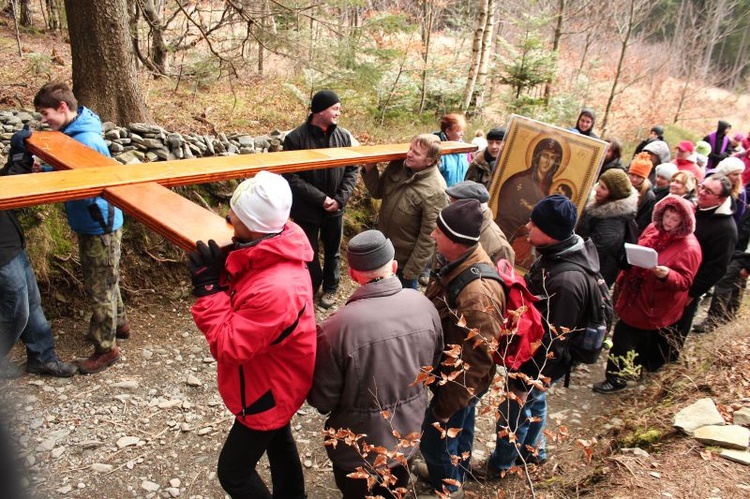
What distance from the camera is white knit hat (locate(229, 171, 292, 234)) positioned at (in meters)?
2.33

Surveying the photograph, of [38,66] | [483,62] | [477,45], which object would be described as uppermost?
[477,45]

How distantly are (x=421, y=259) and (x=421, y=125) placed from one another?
6.63 m

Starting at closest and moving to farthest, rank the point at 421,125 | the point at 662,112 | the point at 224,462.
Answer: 1. the point at 224,462
2. the point at 421,125
3. the point at 662,112

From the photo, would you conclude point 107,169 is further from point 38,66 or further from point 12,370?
point 38,66

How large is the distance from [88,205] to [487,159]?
446cm

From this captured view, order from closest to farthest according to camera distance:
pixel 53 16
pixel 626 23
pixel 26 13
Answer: pixel 53 16, pixel 26 13, pixel 626 23

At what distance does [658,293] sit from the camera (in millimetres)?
4500

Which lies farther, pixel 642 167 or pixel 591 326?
pixel 642 167

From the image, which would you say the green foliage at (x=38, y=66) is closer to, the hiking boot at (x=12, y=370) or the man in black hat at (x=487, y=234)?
the hiking boot at (x=12, y=370)

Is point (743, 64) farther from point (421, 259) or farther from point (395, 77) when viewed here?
point (421, 259)

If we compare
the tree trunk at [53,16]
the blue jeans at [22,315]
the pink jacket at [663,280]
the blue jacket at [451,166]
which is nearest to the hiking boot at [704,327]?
the pink jacket at [663,280]

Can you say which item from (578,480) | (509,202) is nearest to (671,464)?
(578,480)

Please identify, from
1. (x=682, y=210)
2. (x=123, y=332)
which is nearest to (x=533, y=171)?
(x=682, y=210)

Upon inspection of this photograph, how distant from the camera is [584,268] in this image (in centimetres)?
316
